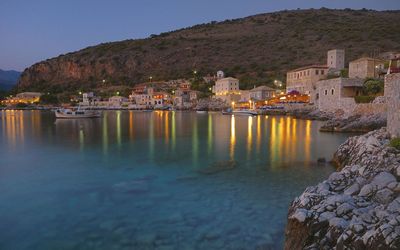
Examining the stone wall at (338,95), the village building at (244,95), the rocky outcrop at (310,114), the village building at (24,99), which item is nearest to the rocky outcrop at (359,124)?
the stone wall at (338,95)

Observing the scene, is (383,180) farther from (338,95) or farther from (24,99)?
(24,99)

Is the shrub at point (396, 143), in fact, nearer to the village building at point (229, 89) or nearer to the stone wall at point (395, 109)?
the stone wall at point (395, 109)

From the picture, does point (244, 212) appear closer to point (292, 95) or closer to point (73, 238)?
point (73, 238)

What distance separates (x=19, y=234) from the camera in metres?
6.62

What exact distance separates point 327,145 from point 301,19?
10422 cm

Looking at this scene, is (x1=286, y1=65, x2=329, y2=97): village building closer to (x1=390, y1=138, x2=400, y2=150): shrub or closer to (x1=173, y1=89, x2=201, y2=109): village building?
(x1=173, y1=89, x2=201, y2=109): village building

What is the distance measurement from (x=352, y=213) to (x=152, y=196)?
527cm

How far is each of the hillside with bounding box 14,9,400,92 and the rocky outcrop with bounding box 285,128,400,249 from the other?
64.4 m

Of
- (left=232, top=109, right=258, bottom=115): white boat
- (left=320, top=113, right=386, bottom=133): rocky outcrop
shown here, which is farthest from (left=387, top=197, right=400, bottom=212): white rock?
(left=232, top=109, right=258, bottom=115): white boat

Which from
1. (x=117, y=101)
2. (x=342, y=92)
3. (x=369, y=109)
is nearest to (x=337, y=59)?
(x=342, y=92)

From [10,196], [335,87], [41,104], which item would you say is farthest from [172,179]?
[41,104]

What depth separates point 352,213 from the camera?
5.06 m

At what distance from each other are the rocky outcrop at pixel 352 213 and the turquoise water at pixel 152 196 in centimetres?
85

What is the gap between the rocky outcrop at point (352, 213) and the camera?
4211mm
